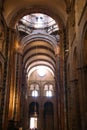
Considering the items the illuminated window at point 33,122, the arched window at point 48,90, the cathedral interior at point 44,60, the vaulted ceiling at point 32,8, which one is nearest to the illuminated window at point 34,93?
the cathedral interior at point 44,60

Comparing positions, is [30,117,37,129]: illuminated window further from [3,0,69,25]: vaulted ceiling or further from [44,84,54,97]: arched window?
[3,0,69,25]: vaulted ceiling

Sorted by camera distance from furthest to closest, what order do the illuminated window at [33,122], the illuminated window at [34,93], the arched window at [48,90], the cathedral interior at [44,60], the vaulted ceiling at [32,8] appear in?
the arched window at [48,90] → the illuminated window at [34,93] → the illuminated window at [33,122] → the vaulted ceiling at [32,8] → the cathedral interior at [44,60]

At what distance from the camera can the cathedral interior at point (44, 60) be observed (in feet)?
39.5

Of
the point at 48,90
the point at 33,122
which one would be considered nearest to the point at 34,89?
the point at 48,90

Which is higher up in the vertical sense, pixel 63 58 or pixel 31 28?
pixel 31 28

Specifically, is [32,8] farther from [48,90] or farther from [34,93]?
[48,90]

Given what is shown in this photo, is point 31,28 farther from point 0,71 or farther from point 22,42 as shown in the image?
point 0,71

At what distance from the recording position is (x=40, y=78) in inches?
1538

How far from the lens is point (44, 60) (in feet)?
113

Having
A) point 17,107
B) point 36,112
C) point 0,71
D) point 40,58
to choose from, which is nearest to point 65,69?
point 0,71

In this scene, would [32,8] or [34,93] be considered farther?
[34,93]

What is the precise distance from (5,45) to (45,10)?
15.8ft

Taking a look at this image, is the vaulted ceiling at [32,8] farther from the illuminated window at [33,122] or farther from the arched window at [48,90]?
the illuminated window at [33,122]

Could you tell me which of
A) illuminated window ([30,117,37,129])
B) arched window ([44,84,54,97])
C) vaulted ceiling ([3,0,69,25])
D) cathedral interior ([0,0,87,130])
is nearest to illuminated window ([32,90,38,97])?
cathedral interior ([0,0,87,130])
